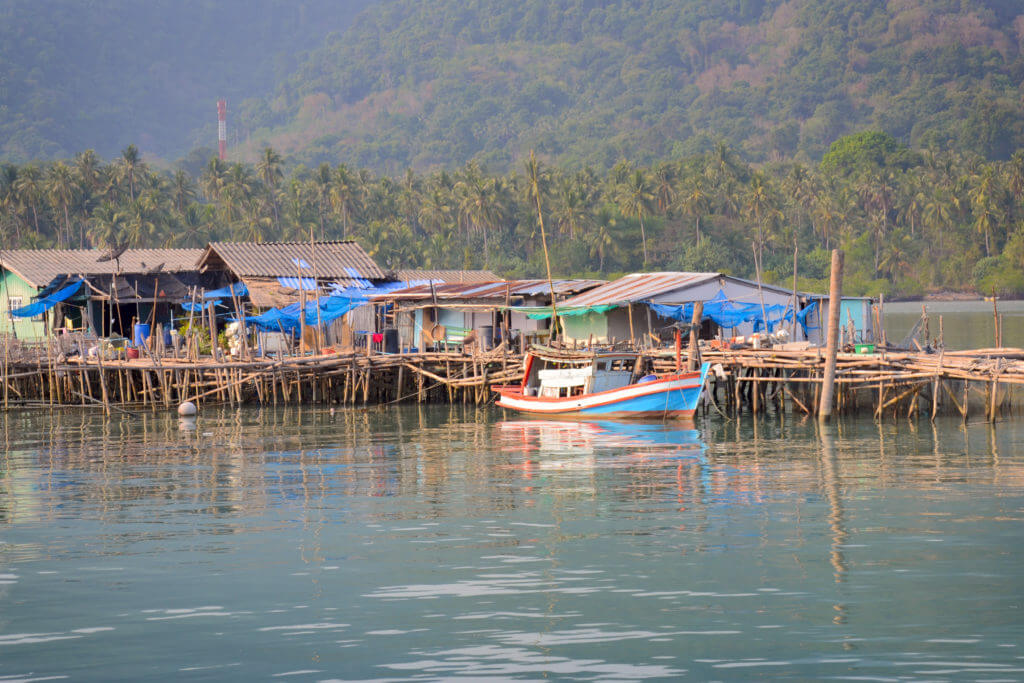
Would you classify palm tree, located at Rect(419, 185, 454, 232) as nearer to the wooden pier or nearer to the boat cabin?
the wooden pier

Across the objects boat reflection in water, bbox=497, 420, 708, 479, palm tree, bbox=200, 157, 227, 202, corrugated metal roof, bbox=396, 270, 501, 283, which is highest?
palm tree, bbox=200, 157, 227, 202

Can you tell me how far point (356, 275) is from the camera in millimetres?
44031

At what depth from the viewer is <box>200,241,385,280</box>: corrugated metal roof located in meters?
43.3

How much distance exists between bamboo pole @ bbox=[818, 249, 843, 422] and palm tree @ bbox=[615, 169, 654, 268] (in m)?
69.3

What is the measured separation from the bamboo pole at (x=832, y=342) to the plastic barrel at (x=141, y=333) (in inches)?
830

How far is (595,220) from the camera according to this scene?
99.2 m

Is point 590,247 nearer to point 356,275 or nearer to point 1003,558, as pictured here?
point 356,275

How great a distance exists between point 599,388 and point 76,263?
2469 centimetres

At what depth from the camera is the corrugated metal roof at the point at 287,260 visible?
4334 cm

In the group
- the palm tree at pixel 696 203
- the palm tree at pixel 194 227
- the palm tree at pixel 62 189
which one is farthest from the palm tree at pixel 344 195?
the palm tree at pixel 696 203

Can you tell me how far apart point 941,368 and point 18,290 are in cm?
3431

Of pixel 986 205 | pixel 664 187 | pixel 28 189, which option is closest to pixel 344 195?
pixel 28 189

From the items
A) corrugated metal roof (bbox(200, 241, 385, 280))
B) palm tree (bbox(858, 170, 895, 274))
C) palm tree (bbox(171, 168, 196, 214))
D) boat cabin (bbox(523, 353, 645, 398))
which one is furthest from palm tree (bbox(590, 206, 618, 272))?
boat cabin (bbox(523, 353, 645, 398))

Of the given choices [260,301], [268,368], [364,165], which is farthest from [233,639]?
[364,165]
